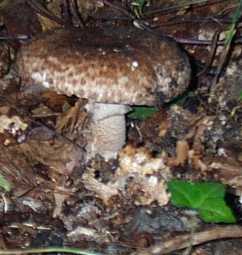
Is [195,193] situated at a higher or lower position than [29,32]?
lower

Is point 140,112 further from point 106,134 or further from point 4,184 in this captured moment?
point 4,184

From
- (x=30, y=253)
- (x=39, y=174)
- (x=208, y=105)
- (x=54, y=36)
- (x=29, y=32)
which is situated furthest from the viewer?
(x=29, y=32)

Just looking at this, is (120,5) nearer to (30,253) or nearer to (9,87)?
(9,87)

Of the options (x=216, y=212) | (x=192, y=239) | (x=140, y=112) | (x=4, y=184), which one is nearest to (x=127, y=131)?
(x=140, y=112)

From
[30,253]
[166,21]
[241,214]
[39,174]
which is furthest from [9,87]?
[241,214]

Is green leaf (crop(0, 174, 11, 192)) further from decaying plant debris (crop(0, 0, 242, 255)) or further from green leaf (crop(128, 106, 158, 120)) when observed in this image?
green leaf (crop(128, 106, 158, 120))

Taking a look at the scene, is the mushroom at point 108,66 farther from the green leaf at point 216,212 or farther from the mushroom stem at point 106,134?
the green leaf at point 216,212

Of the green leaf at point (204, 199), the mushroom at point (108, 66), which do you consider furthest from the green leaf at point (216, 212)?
the mushroom at point (108, 66)
